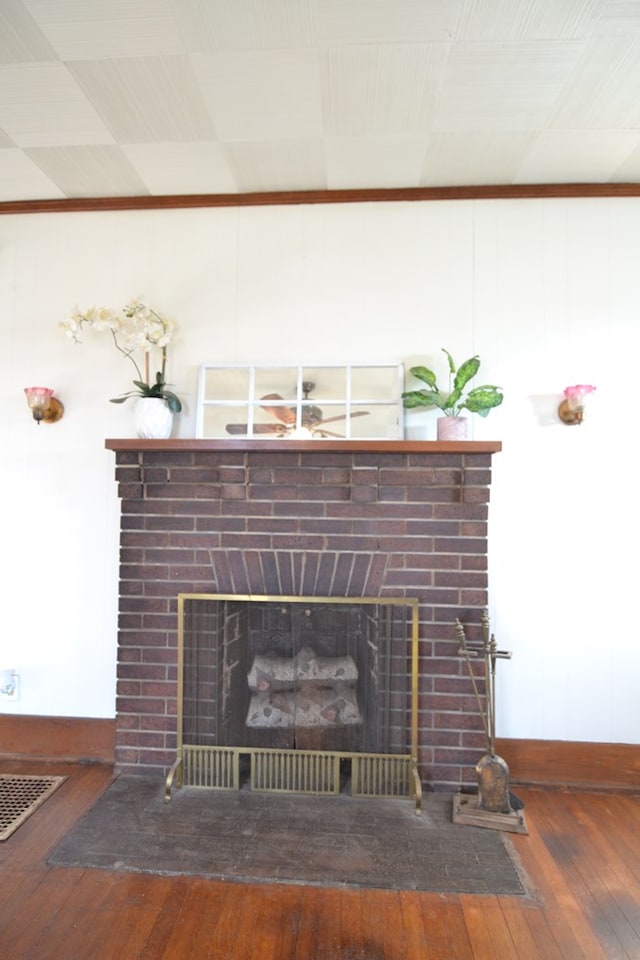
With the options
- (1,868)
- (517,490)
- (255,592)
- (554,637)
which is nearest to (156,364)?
(255,592)

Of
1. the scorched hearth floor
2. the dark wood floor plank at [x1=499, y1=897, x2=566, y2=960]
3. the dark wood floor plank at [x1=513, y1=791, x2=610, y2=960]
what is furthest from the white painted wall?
the dark wood floor plank at [x1=499, y1=897, x2=566, y2=960]

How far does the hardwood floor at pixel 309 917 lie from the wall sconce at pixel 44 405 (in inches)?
62.1

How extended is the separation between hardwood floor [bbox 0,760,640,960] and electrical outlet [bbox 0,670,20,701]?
0.69m

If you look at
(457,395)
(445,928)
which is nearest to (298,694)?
(445,928)

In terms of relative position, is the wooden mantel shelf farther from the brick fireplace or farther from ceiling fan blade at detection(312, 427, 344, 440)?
ceiling fan blade at detection(312, 427, 344, 440)

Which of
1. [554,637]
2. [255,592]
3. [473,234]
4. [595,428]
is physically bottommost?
[554,637]

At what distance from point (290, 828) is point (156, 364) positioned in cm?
188

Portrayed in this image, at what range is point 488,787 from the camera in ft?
6.17

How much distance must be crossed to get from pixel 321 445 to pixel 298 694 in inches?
39.1

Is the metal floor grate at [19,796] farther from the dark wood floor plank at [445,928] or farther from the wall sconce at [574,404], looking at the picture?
the wall sconce at [574,404]

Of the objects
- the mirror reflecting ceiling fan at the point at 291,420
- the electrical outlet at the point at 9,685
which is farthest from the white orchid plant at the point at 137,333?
the electrical outlet at the point at 9,685

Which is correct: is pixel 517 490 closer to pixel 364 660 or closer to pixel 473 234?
pixel 364 660

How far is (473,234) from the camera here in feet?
7.34

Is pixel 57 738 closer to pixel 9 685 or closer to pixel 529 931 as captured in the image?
pixel 9 685
